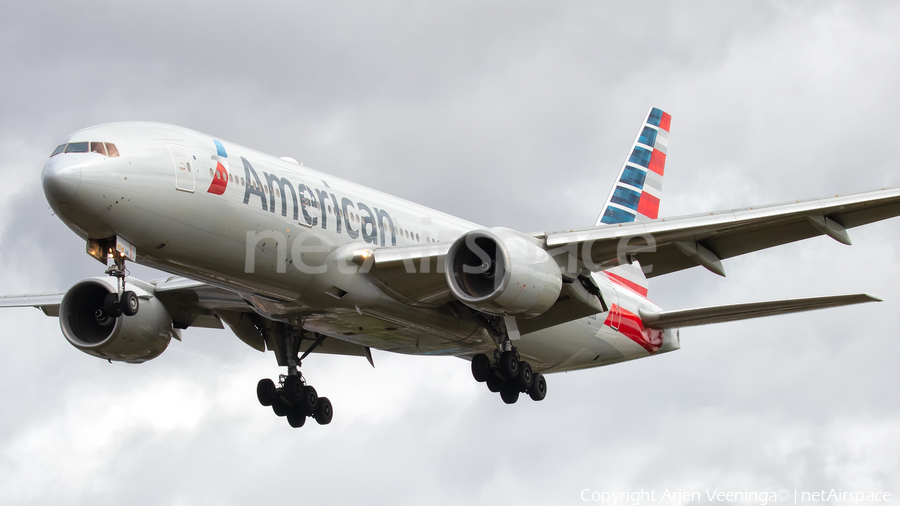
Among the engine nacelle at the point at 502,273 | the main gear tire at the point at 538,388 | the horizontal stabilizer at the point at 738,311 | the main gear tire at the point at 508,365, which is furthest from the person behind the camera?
the main gear tire at the point at 538,388

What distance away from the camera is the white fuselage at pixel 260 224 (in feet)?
60.4

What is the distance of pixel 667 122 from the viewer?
38.3m

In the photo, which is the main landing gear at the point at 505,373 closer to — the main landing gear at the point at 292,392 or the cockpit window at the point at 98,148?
the main landing gear at the point at 292,392

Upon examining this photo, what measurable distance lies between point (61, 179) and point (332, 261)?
603 centimetres

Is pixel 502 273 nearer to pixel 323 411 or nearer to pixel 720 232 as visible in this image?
pixel 720 232

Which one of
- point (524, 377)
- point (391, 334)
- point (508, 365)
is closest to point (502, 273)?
point (508, 365)

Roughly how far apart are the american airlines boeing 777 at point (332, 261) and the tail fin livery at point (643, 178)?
5.47m

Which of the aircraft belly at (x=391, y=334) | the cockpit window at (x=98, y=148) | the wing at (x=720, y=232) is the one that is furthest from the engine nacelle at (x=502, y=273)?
the cockpit window at (x=98, y=148)

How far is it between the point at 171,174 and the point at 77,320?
9021 mm

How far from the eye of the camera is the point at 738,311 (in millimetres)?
25609

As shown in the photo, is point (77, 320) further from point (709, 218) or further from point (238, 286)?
point (709, 218)

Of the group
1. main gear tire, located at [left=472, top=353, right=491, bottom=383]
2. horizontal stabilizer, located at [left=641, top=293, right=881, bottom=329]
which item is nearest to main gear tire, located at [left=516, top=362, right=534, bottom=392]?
main gear tire, located at [left=472, top=353, right=491, bottom=383]

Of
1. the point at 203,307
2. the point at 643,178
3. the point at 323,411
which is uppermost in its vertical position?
the point at 643,178

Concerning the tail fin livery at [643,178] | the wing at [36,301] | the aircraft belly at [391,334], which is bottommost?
the aircraft belly at [391,334]
